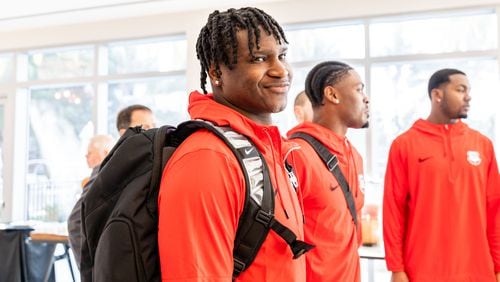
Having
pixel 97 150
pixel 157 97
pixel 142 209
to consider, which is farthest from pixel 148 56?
pixel 142 209

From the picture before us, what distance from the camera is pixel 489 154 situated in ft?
7.34

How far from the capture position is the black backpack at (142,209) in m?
0.84

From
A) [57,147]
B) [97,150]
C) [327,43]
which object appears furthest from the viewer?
[57,147]

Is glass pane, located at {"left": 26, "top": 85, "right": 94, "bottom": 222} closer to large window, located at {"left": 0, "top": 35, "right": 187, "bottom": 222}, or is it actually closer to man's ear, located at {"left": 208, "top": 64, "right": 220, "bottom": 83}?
large window, located at {"left": 0, "top": 35, "right": 187, "bottom": 222}

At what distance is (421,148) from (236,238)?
63.9 inches

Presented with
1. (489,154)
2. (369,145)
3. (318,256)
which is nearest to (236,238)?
(318,256)

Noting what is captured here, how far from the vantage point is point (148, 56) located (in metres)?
5.89

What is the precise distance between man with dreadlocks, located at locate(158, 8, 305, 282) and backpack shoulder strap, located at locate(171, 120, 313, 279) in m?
0.01

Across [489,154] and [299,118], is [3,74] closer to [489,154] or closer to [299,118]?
[299,118]

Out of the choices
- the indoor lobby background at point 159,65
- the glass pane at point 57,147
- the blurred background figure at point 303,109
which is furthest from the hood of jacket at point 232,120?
the glass pane at point 57,147

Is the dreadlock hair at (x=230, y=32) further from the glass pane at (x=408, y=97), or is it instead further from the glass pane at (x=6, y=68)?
the glass pane at (x=6, y=68)

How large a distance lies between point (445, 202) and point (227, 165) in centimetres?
164

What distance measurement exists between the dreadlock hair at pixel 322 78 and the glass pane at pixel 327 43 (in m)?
3.06

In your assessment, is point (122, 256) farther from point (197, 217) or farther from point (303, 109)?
point (303, 109)
